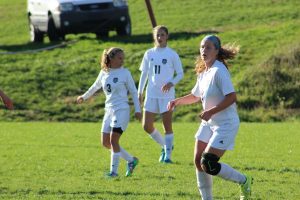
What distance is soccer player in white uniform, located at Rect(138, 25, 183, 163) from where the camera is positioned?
13508 mm

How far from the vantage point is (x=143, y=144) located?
658 inches

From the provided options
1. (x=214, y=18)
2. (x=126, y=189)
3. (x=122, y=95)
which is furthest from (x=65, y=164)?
(x=214, y=18)

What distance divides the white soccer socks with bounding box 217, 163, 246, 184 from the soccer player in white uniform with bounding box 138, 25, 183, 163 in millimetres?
4113

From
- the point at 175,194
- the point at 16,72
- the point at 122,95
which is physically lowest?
the point at 16,72

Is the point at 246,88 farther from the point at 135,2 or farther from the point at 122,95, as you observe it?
the point at 135,2

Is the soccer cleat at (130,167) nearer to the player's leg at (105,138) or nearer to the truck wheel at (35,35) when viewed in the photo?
the player's leg at (105,138)

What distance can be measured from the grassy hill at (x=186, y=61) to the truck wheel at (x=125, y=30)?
285mm

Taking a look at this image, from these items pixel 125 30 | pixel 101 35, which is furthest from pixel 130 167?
pixel 101 35

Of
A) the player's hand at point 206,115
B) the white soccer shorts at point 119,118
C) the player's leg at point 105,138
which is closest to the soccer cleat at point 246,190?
the player's hand at point 206,115

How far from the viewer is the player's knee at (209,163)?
8859 millimetres

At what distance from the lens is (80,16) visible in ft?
97.1

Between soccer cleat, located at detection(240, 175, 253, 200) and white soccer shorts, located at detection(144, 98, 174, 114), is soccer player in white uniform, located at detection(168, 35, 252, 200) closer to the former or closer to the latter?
soccer cleat, located at detection(240, 175, 253, 200)

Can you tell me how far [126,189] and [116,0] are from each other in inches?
795

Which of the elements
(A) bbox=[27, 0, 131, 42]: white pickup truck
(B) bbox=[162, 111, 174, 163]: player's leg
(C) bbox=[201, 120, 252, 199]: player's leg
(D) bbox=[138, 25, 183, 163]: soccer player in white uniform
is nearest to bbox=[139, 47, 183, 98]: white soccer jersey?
(D) bbox=[138, 25, 183, 163]: soccer player in white uniform
